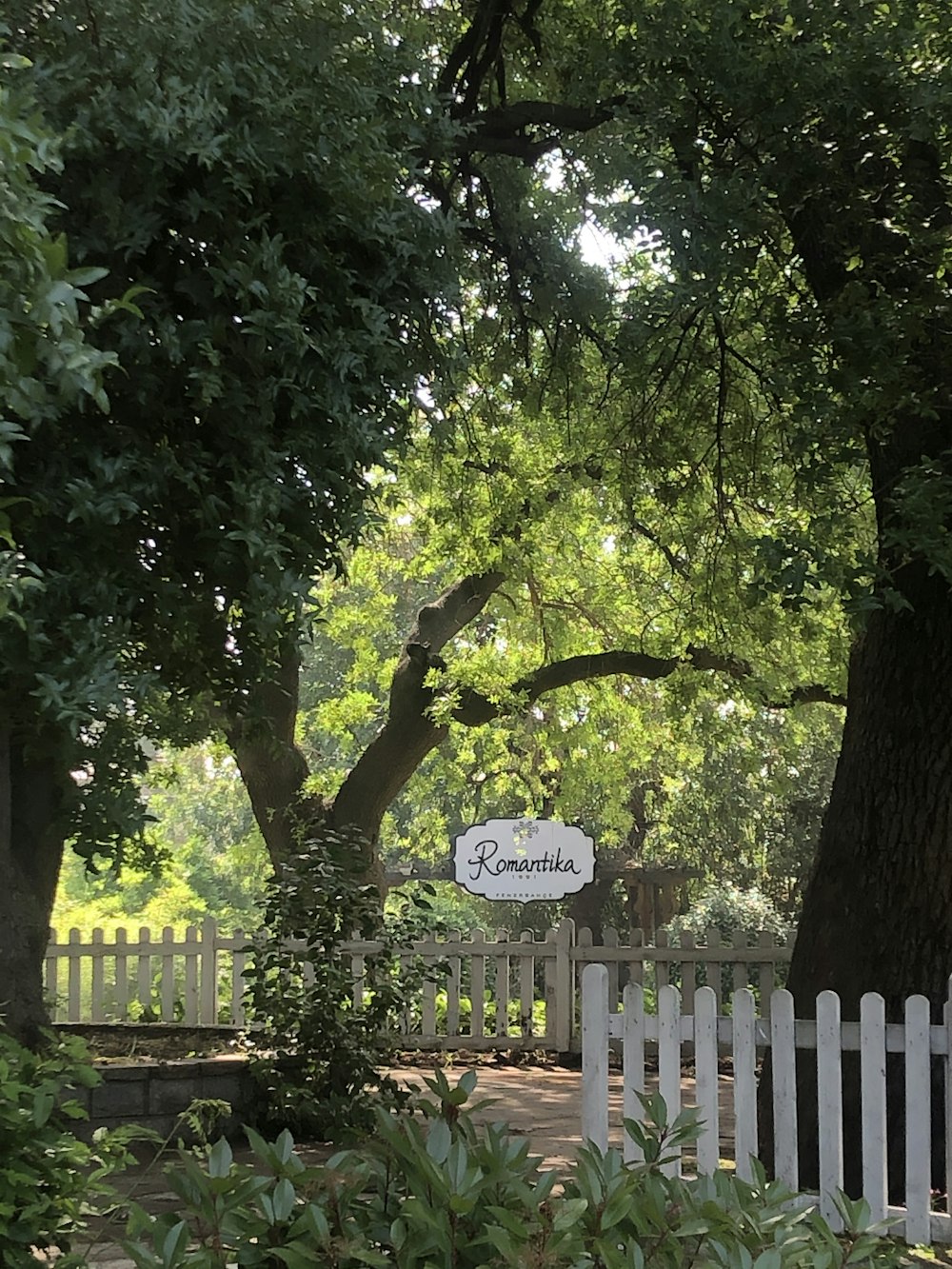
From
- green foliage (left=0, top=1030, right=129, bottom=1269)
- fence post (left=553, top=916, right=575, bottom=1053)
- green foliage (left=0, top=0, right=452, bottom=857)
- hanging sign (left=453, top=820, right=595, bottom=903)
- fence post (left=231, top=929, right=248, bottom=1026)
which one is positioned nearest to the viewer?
green foliage (left=0, top=1030, right=129, bottom=1269)

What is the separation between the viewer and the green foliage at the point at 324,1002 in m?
7.02

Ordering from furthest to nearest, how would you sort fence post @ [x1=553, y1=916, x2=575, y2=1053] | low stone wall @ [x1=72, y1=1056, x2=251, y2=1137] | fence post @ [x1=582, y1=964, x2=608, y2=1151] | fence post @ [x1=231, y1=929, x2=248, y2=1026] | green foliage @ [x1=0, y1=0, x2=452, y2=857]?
fence post @ [x1=231, y1=929, x2=248, y2=1026]
fence post @ [x1=553, y1=916, x2=575, y2=1053]
low stone wall @ [x1=72, y1=1056, x2=251, y2=1137]
fence post @ [x1=582, y1=964, x2=608, y2=1151]
green foliage @ [x1=0, y1=0, x2=452, y2=857]

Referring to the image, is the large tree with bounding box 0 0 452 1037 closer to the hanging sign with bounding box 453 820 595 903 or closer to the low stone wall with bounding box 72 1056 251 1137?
the low stone wall with bounding box 72 1056 251 1137

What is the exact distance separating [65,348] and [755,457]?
258 inches

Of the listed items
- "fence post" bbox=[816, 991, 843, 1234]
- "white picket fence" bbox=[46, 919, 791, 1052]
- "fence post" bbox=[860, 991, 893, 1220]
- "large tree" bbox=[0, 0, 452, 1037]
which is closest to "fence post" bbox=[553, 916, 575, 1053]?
"white picket fence" bbox=[46, 919, 791, 1052]

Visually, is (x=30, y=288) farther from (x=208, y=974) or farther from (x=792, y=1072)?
(x=208, y=974)

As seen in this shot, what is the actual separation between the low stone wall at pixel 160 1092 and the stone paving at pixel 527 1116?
13.3 inches

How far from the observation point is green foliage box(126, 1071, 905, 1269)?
6.83 feet

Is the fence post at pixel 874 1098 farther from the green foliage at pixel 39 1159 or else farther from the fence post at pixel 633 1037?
the green foliage at pixel 39 1159

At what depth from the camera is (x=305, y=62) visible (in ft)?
14.4

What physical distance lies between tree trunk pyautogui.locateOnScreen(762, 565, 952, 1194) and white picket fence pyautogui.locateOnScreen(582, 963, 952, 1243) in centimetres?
47

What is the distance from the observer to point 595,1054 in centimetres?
543

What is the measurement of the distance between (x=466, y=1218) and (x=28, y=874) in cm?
411

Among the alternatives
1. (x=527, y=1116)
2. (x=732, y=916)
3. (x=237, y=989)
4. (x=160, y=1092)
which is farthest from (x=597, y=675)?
(x=160, y=1092)
